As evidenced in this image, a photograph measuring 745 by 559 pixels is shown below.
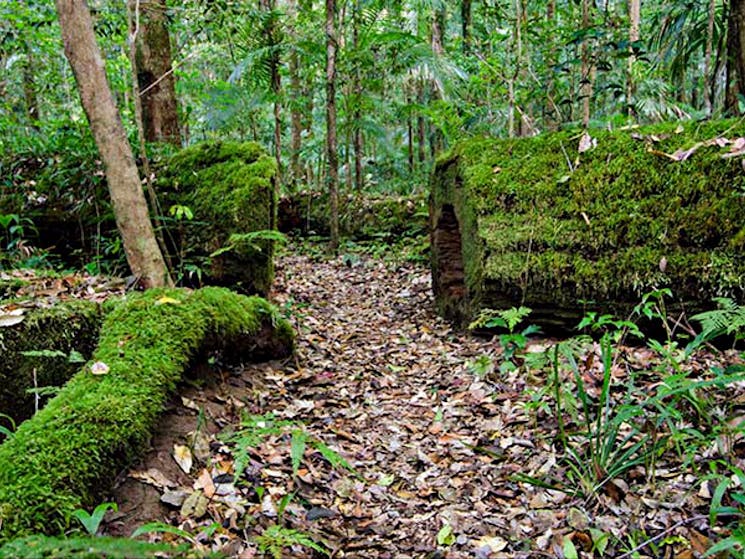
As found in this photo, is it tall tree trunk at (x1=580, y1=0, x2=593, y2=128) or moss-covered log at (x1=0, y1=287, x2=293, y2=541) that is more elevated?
tall tree trunk at (x1=580, y1=0, x2=593, y2=128)

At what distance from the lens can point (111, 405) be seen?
226 centimetres

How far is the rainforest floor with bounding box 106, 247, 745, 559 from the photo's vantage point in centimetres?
214

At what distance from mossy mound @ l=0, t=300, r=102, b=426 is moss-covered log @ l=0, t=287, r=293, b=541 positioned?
0.96ft

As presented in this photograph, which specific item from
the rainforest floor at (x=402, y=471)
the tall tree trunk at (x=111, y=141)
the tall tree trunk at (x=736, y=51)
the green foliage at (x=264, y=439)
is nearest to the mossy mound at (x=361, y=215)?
the tall tree trunk at (x=736, y=51)

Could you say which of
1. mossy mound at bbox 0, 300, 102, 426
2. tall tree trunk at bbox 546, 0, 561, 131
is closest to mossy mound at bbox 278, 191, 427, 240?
tall tree trunk at bbox 546, 0, 561, 131

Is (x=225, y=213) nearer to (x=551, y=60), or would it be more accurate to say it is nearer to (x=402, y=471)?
(x=402, y=471)

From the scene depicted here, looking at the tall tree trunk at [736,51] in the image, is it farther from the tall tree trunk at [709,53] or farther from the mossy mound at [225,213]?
the mossy mound at [225,213]

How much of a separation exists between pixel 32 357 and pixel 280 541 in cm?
187

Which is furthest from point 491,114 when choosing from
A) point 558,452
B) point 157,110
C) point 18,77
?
point 18,77

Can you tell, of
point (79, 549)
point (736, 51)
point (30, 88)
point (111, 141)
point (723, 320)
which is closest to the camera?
point (79, 549)

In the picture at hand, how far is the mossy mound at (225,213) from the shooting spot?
5.14m

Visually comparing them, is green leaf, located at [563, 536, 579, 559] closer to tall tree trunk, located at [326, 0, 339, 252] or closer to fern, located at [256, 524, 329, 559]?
fern, located at [256, 524, 329, 559]

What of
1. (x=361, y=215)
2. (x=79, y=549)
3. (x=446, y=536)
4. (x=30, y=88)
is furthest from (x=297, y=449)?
(x=30, y=88)

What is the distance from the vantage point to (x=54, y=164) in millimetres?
5992
